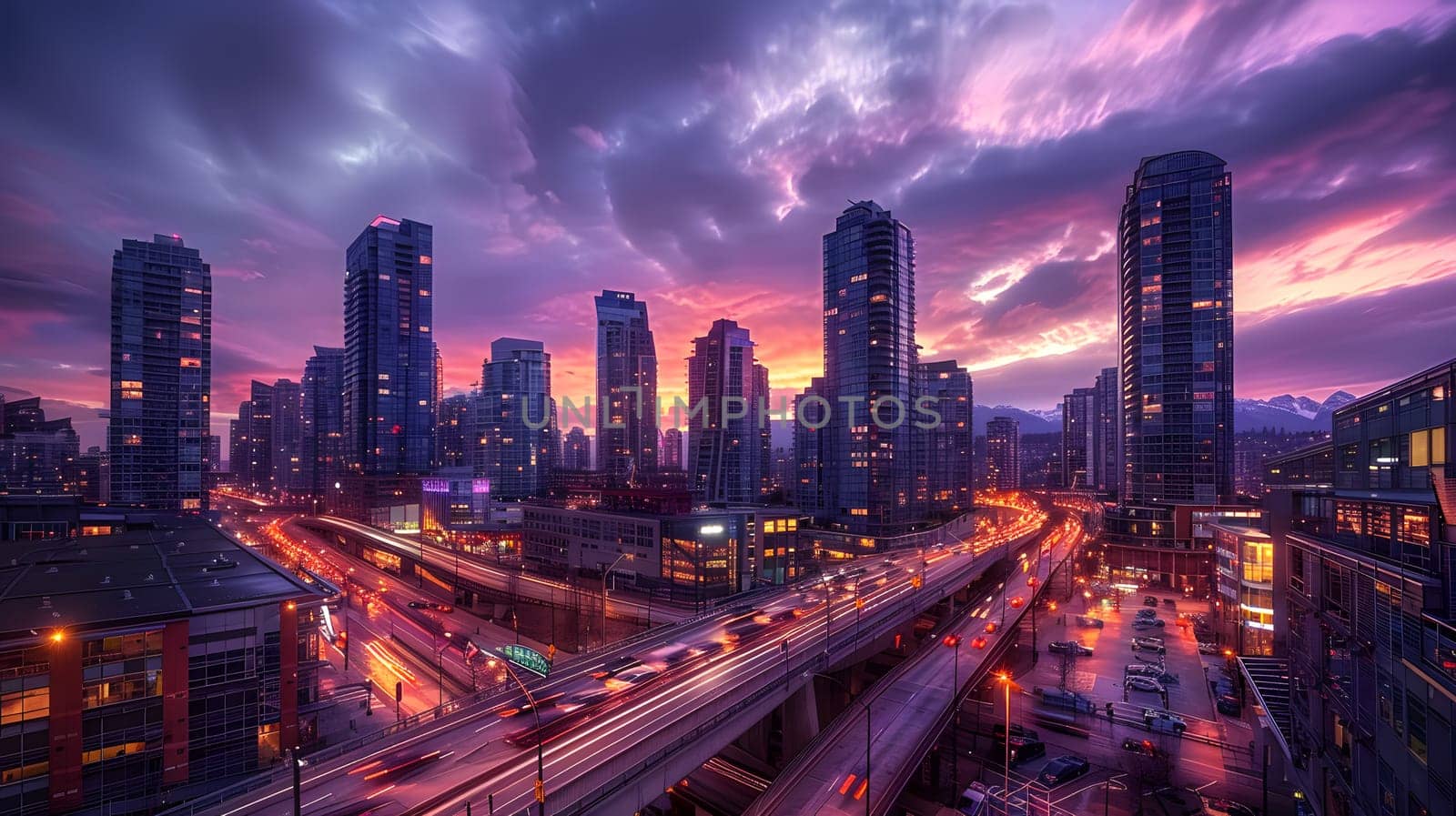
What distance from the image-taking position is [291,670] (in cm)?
4306

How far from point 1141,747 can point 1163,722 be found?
255 inches

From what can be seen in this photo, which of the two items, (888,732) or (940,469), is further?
(940,469)

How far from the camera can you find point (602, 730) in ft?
104

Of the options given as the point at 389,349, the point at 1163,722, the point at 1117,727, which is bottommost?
the point at 1117,727

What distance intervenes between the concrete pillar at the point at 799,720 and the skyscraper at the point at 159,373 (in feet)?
494

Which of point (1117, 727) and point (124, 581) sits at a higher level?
point (124, 581)

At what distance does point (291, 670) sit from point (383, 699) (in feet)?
61.5

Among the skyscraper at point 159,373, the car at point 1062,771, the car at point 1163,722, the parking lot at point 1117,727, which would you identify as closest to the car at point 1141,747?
the parking lot at point 1117,727

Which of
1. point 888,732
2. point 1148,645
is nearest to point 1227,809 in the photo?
point 888,732

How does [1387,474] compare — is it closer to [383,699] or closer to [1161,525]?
[383,699]

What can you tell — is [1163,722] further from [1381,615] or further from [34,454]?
[34,454]

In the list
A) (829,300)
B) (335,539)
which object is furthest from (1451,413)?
(335,539)

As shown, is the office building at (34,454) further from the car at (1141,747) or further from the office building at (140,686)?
the car at (1141,747)

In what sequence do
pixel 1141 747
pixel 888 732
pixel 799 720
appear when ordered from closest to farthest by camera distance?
1. pixel 888 732
2. pixel 799 720
3. pixel 1141 747
